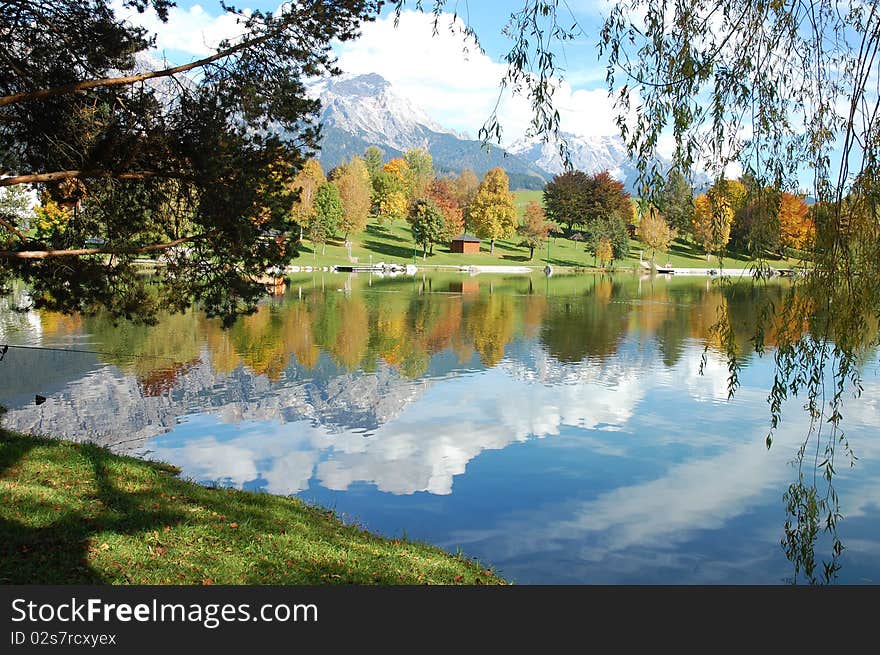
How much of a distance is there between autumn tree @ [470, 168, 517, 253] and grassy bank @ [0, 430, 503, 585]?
80635mm

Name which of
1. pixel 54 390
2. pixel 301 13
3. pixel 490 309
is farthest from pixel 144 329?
pixel 301 13

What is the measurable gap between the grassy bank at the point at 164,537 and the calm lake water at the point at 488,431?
1.67 metres

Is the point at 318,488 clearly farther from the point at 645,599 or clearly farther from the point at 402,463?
the point at 645,599

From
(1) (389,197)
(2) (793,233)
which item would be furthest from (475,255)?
(2) (793,233)

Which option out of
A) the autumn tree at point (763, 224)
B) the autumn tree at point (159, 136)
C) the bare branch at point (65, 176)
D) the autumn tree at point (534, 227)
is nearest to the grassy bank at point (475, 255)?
the autumn tree at point (534, 227)

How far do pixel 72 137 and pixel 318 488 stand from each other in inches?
246

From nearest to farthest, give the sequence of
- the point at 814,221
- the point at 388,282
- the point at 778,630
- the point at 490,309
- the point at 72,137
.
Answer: the point at 778,630 < the point at 814,221 < the point at 72,137 < the point at 490,309 < the point at 388,282

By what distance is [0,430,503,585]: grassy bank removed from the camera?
6.36 m

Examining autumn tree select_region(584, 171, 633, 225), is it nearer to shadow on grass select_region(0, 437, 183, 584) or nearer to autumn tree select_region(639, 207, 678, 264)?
autumn tree select_region(639, 207, 678, 264)

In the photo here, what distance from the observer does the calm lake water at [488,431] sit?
33.4 ft

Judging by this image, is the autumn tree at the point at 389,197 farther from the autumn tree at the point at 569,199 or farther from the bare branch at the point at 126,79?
the bare branch at the point at 126,79

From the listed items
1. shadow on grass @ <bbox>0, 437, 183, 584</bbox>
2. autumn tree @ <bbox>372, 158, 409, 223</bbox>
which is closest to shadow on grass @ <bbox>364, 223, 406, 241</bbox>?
autumn tree @ <bbox>372, 158, 409, 223</bbox>

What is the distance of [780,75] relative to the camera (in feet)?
23.6

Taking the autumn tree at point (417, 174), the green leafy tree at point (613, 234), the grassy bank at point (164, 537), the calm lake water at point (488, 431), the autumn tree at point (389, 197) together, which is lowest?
the calm lake water at point (488, 431)
